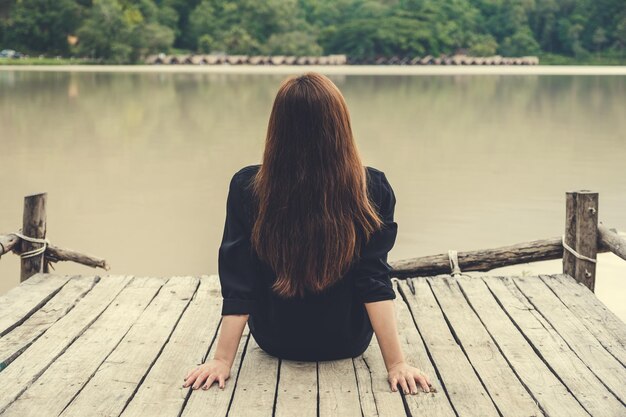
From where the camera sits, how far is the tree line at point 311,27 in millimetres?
73312

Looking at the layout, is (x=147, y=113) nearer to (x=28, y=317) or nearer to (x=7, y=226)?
(x=7, y=226)

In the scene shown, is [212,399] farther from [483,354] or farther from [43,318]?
[43,318]

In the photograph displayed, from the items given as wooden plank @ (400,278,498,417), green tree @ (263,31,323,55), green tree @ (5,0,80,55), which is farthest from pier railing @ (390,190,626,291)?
green tree @ (5,0,80,55)

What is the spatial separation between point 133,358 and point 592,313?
79.9 inches

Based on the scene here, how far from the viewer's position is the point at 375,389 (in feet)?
10.2

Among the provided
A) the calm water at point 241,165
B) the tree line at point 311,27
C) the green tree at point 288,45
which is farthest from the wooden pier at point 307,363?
the green tree at point 288,45

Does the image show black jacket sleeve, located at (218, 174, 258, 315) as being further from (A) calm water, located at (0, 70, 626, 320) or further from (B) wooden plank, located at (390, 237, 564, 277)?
(A) calm water, located at (0, 70, 626, 320)

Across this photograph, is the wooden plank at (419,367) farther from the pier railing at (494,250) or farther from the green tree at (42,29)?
the green tree at (42,29)

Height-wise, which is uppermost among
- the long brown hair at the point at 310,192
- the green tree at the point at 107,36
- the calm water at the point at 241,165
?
the green tree at the point at 107,36

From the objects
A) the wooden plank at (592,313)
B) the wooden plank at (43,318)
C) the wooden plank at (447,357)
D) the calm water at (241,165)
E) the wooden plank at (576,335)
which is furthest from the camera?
the calm water at (241,165)

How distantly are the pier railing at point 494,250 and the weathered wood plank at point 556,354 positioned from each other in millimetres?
273

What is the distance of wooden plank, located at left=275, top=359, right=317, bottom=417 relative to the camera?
9.66 ft

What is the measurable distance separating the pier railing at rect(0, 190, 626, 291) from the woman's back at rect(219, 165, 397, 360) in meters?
1.78

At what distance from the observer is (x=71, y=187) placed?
1331 centimetres
